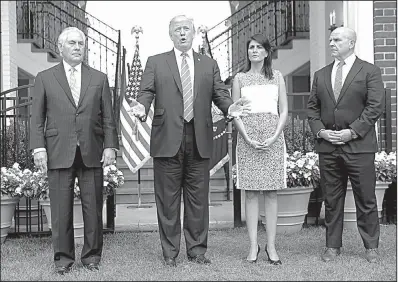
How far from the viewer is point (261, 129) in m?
4.48

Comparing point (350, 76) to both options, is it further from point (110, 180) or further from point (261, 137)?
point (110, 180)

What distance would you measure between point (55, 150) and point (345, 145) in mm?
2207

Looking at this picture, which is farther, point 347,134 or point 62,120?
→ point 347,134

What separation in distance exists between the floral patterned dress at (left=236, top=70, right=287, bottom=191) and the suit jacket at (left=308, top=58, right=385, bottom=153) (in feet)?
1.24

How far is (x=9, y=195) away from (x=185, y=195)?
1.83 m

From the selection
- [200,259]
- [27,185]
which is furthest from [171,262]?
[27,185]

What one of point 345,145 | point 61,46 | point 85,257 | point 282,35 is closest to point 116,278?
point 85,257

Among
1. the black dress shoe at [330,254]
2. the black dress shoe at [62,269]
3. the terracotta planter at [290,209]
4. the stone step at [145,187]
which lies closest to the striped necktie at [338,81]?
the black dress shoe at [330,254]

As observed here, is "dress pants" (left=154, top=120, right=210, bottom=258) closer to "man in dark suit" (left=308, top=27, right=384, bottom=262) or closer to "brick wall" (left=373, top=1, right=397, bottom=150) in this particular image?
"man in dark suit" (left=308, top=27, right=384, bottom=262)

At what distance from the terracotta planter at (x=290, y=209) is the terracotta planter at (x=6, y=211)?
2.41 meters

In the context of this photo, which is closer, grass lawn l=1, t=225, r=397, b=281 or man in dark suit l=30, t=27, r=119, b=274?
grass lawn l=1, t=225, r=397, b=281

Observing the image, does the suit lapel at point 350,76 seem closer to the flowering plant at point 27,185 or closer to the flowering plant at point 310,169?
the flowering plant at point 310,169

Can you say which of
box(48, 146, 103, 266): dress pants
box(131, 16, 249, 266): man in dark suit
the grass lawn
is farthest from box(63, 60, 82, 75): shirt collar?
the grass lawn

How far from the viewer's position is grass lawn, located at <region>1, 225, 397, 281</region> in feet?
13.2
